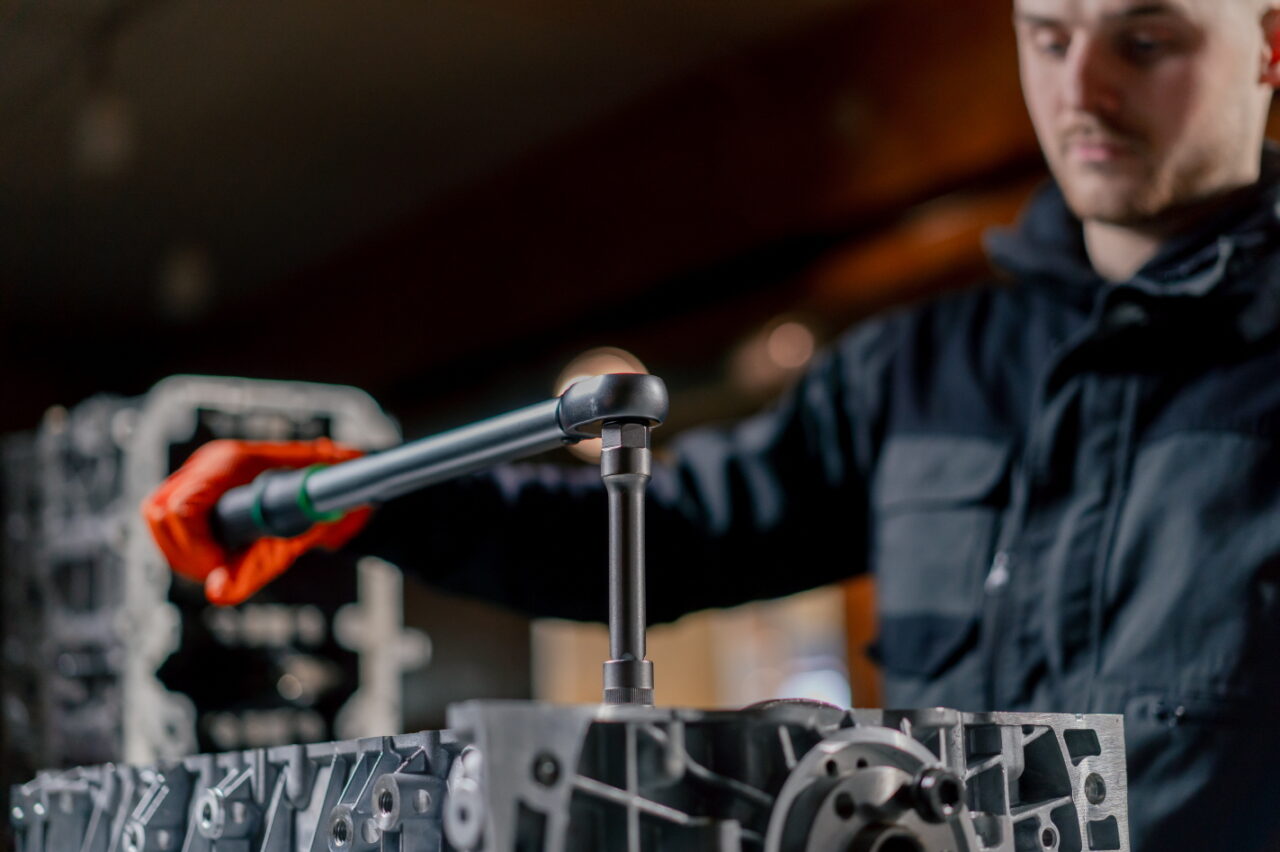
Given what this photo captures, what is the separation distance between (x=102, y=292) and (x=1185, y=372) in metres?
3.86

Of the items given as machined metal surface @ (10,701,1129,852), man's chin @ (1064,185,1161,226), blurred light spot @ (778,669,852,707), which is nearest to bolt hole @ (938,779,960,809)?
machined metal surface @ (10,701,1129,852)

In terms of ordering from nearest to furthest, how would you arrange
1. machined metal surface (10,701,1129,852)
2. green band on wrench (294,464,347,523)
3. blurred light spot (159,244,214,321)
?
machined metal surface (10,701,1129,852) → green band on wrench (294,464,347,523) → blurred light spot (159,244,214,321)

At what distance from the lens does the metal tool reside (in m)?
0.66

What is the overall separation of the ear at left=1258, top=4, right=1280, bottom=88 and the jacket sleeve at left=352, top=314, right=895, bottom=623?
41cm

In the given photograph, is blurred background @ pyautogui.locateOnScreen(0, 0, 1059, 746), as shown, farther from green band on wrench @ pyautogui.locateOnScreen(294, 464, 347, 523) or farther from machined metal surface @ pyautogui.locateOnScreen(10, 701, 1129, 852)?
machined metal surface @ pyautogui.locateOnScreen(10, 701, 1129, 852)

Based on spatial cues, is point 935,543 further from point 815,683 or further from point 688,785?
point 815,683

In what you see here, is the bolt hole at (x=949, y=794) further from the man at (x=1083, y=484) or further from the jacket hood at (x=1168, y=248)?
the jacket hood at (x=1168, y=248)

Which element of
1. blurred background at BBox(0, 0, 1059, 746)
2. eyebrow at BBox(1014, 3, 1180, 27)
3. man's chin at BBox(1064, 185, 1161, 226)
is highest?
blurred background at BBox(0, 0, 1059, 746)

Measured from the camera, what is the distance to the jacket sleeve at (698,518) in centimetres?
116

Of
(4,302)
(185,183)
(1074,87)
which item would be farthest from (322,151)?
(1074,87)

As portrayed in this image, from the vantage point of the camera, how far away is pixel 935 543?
3.99 feet

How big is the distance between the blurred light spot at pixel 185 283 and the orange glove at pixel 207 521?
10.1 feet

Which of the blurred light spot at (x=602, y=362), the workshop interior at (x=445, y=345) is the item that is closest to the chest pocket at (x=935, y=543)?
the workshop interior at (x=445, y=345)

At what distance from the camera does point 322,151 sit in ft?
11.0
